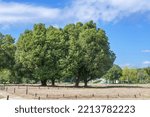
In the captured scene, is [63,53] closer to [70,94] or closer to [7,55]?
[7,55]

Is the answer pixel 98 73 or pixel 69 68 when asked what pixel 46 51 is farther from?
pixel 98 73

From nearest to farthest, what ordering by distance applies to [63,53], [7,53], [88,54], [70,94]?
[70,94], [88,54], [63,53], [7,53]

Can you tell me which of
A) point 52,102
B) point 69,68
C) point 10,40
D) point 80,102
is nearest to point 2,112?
point 52,102

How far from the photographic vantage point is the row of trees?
91.6 meters

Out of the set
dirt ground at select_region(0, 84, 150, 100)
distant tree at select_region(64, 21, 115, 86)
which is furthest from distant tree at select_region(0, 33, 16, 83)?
dirt ground at select_region(0, 84, 150, 100)

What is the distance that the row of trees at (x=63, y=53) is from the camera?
300 ft

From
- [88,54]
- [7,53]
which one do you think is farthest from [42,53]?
[7,53]

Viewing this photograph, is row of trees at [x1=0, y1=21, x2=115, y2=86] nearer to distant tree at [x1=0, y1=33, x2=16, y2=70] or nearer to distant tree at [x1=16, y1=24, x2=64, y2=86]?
distant tree at [x1=16, y1=24, x2=64, y2=86]

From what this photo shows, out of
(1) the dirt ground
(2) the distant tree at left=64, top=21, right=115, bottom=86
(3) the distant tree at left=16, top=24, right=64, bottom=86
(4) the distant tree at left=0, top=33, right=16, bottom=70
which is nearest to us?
(1) the dirt ground

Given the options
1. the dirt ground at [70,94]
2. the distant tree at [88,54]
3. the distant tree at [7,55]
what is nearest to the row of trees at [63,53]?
the distant tree at [88,54]

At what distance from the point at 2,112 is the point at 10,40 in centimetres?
10343

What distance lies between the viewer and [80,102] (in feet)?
29.2

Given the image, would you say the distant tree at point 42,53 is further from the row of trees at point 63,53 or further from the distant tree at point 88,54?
the distant tree at point 88,54

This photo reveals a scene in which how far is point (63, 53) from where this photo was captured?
93500 millimetres
